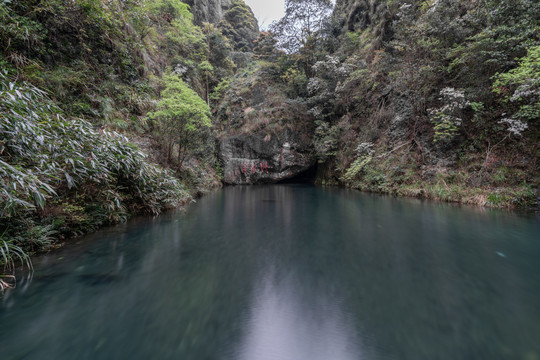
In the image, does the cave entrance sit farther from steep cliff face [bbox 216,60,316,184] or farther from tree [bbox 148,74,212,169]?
tree [bbox 148,74,212,169]

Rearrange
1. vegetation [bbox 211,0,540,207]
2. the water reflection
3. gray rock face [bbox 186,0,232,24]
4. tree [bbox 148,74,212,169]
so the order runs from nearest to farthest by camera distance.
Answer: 1. the water reflection
2. vegetation [bbox 211,0,540,207]
3. tree [bbox 148,74,212,169]
4. gray rock face [bbox 186,0,232,24]

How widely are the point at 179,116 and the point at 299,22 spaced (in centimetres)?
1304

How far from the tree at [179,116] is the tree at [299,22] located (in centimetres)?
1087

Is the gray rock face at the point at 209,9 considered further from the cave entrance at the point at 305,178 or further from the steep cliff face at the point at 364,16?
the cave entrance at the point at 305,178

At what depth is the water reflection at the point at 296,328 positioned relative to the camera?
1178mm

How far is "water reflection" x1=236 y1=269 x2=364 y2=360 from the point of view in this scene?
1178 mm

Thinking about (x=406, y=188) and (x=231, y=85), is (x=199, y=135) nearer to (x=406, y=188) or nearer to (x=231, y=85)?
(x=406, y=188)

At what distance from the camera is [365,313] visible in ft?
4.87

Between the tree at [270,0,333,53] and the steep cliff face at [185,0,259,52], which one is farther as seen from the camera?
the steep cliff face at [185,0,259,52]

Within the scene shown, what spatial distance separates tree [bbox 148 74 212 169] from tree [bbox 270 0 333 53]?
1087 cm

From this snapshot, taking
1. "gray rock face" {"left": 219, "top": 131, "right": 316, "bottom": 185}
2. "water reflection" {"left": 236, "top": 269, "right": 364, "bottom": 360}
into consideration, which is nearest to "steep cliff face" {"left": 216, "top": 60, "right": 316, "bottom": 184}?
"gray rock face" {"left": 219, "top": 131, "right": 316, "bottom": 185}

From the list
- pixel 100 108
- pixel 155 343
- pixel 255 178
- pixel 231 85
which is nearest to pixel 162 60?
pixel 231 85

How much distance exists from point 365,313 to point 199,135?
743cm

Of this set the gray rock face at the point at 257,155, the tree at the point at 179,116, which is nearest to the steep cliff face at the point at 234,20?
the gray rock face at the point at 257,155
